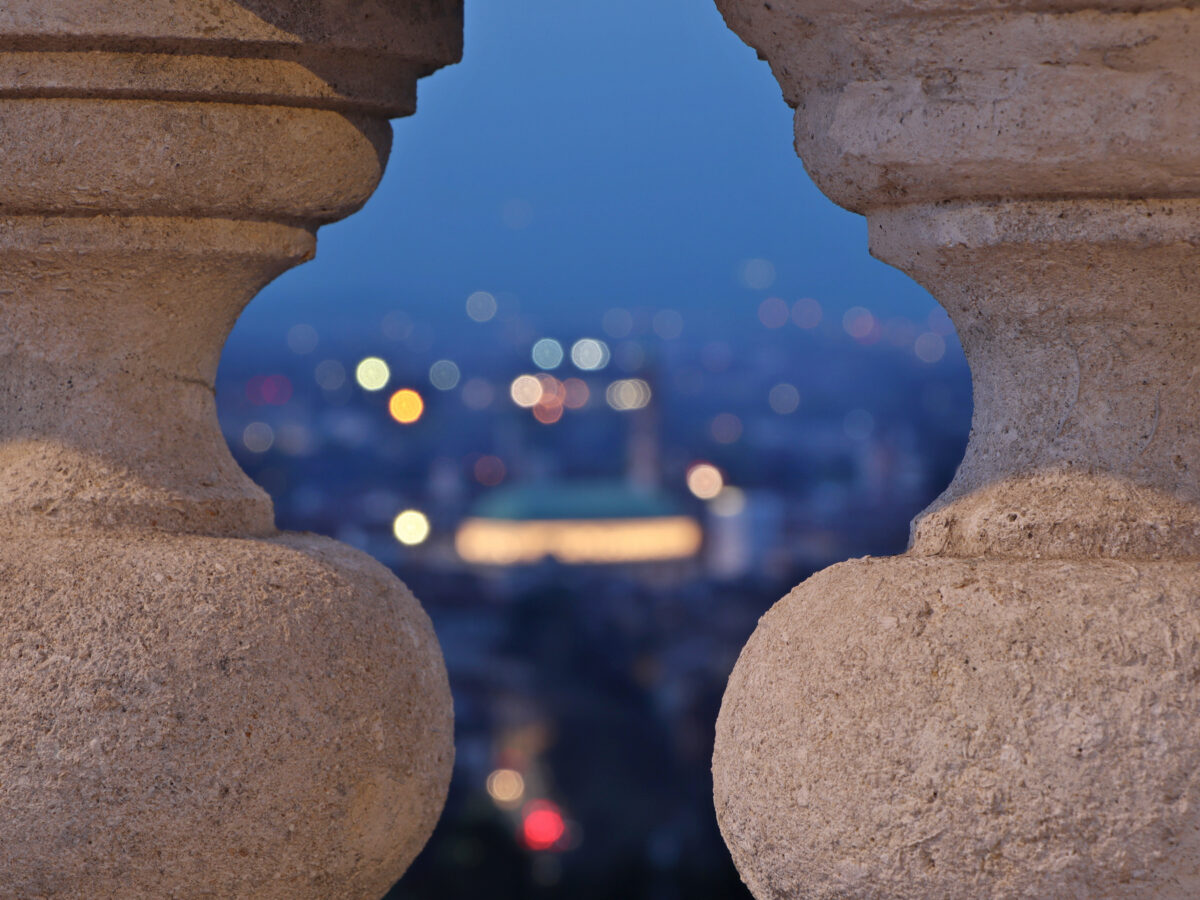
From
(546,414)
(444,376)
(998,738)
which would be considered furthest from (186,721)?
(546,414)

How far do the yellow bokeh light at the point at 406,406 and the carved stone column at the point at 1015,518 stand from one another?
1726 cm

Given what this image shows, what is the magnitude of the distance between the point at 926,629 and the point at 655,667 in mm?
13509

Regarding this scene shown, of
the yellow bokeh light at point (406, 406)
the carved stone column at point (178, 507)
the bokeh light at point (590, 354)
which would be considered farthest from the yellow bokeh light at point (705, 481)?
the carved stone column at point (178, 507)

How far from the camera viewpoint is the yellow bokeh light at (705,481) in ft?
80.7

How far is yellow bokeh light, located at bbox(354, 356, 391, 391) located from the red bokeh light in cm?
764

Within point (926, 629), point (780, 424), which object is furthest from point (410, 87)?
point (780, 424)

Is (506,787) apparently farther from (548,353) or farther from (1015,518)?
(548,353)

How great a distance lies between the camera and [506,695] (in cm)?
1539

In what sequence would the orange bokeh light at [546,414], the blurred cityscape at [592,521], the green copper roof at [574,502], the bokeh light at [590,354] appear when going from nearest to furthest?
the blurred cityscape at [592,521] → the green copper roof at [574,502] → the orange bokeh light at [546,414] → the bokeh light at [590,354]

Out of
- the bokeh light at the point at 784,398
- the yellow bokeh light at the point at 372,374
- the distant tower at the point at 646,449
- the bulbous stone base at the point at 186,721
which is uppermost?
the bulbous stone base at the point at 186,721

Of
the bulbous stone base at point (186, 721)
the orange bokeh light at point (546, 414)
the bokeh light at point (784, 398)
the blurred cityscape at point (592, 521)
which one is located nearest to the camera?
the bulbous stone base at point (186, 721)

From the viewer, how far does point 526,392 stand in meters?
28.6

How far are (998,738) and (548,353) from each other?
32.4 metres

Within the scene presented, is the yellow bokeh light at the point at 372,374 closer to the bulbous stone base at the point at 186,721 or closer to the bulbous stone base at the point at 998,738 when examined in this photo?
the bulbous stone base at the point at 186,721
